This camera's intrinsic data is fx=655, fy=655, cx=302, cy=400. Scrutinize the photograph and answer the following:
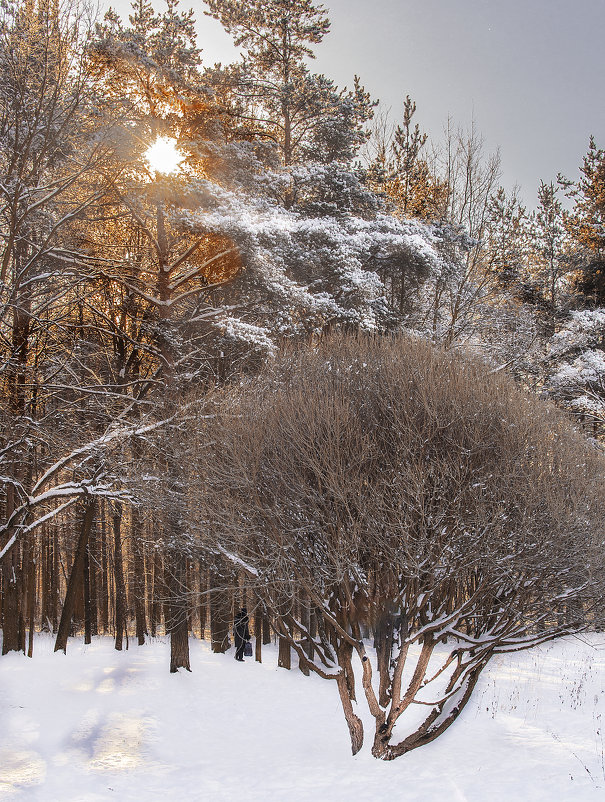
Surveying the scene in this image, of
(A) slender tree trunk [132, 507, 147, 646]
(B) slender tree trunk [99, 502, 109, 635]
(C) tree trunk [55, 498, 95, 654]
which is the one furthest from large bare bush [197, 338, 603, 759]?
(B) slender tree trunk [99, 502, 109, 635]

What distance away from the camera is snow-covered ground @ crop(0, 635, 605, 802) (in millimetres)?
9570

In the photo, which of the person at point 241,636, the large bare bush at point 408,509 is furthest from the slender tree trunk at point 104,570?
the large bare bush at point 408,509

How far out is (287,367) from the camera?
12.8 metres

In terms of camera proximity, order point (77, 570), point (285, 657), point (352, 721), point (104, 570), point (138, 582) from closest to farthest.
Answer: point (352, 721) < point (77, 570) < point (285, 657) < point (138, 582) < point (104, 570)

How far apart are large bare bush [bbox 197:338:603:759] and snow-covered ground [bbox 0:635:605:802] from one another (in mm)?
1097

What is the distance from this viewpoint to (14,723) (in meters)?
12.0

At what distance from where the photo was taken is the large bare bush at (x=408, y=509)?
9750mm

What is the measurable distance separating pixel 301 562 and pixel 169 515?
3.63 meters

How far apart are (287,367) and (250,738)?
7222 millimetres

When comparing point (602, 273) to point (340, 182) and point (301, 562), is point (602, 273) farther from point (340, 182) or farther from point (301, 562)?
point (301, 562)

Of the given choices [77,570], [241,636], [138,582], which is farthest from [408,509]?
[138,582]

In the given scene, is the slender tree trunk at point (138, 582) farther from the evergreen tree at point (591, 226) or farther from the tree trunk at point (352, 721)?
the evergreen tree at point (591, 226)

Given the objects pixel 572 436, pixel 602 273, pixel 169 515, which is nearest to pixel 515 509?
pixel 572 436

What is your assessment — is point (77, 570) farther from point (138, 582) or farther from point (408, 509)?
point (408, 509)
